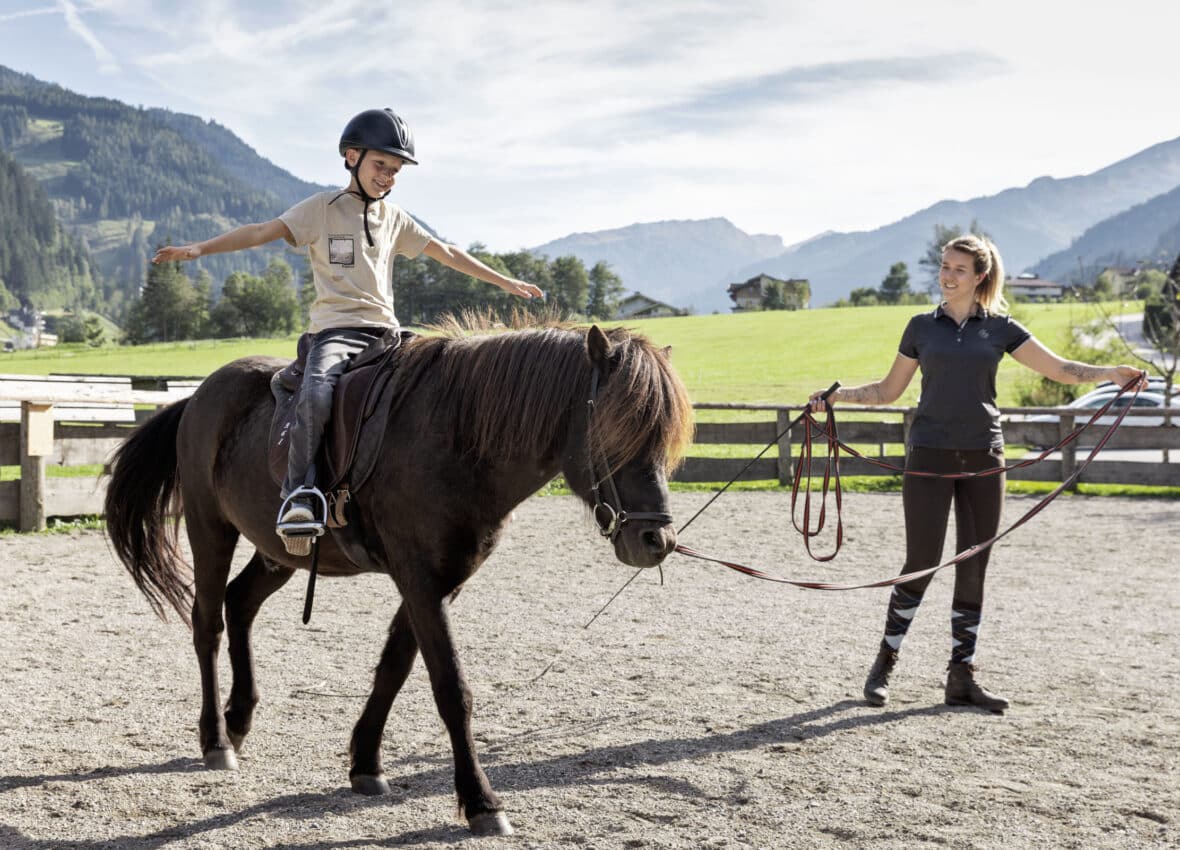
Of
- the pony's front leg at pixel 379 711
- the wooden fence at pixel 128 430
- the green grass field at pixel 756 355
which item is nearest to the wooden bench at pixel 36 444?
the wooden fence at pixel 128 430

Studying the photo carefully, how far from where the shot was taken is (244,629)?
14.9 feet

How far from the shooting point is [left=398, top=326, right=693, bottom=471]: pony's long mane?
3.21 m

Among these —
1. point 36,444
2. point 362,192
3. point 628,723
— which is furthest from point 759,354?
point 362,192

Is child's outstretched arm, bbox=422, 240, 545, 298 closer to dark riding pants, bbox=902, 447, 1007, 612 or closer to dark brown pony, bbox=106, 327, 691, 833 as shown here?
dark brown pony, bbox=106, 327, 691, 833

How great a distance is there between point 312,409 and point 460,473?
622mm

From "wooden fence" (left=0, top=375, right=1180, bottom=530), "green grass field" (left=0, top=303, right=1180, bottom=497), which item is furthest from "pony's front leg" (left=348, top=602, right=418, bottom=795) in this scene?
"green grass field" (left=0, top=303, right=1180, bottom=497)

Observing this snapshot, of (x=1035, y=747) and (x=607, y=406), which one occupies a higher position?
(x=607, y=406)

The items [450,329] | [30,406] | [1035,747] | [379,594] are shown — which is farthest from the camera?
[30,406]

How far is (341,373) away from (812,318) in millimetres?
66004

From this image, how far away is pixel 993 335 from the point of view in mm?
5070

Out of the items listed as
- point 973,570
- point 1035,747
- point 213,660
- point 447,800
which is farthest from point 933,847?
point 213,660

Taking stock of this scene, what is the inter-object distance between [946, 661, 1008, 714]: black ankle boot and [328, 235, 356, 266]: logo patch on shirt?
349 centimetres

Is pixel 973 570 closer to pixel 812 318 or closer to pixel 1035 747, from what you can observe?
pixel 1035 747

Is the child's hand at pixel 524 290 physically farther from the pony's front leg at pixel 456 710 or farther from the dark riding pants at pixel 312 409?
the pony's front leg at pixel 456 710
